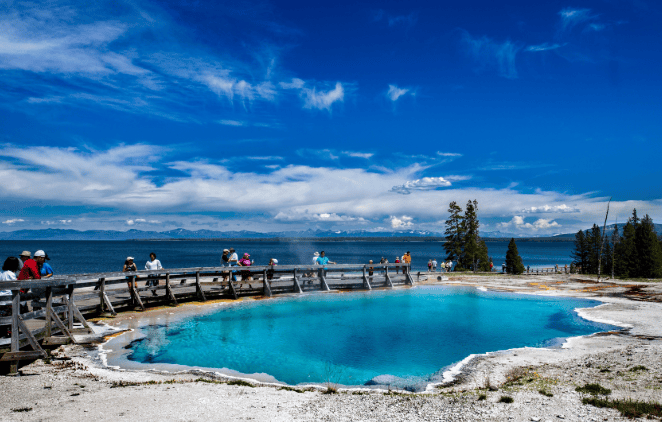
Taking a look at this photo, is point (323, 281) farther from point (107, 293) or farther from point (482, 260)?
point (482, 260)

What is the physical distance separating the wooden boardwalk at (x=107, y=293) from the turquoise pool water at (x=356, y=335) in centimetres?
192

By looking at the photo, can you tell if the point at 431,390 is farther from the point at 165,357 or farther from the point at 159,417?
the point at 165,357

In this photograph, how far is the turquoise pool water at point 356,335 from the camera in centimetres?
1066

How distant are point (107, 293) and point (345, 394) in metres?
12.4

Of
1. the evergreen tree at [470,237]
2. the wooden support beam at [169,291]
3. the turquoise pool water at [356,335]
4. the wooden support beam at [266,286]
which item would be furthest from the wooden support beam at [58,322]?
the evergreen tree at [470,237]

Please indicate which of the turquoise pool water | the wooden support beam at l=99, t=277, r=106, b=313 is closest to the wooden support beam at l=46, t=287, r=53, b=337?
the turquoise pool water

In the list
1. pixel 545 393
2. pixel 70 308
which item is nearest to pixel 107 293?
pixel 70 308

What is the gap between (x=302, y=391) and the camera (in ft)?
26.6

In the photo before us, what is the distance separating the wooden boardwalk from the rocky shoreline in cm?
75

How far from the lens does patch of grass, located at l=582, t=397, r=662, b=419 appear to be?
19.9ft

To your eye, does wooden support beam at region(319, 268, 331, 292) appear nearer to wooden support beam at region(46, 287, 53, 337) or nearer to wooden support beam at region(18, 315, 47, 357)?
wooden support beam at region(46, 287, 53, 337)

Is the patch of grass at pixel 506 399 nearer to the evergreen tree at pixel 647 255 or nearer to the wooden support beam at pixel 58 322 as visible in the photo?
the wooden support beam at pixel 58 322

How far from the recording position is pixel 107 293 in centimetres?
1591

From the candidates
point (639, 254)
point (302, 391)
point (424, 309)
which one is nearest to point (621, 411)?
point (302, 391)
